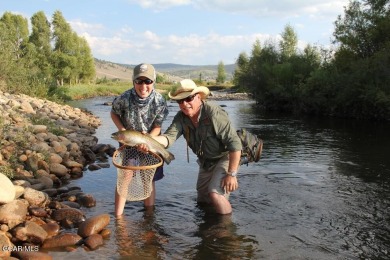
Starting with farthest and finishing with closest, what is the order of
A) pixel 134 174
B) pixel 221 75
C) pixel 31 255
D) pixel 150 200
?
pixel 221 75 → pixel 150 200 → pixel 134 174 → pixel 31 255

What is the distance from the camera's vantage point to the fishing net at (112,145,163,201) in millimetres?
6402

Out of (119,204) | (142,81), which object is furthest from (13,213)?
(142,81)

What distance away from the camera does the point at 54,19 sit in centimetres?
6650

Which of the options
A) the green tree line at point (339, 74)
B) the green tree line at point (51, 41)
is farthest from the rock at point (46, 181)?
the green tree line at point (51, 41)

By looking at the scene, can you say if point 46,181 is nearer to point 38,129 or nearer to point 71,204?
point 71,204

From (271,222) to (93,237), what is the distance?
3086mm

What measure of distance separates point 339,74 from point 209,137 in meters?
29.9

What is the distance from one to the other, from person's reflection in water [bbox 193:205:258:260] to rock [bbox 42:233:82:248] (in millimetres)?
1807

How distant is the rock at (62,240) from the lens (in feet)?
18.6

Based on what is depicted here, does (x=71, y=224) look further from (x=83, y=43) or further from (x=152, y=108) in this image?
(x=83, y=43)

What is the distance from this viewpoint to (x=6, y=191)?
249 inches

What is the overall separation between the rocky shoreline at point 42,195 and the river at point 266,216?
0.99ft

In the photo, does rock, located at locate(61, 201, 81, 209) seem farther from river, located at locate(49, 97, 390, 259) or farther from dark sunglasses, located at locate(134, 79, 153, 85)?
dark sunglasses, located at locate(134, 79, 153, 85)

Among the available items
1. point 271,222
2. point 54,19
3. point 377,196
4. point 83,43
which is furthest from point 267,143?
point 83,43
